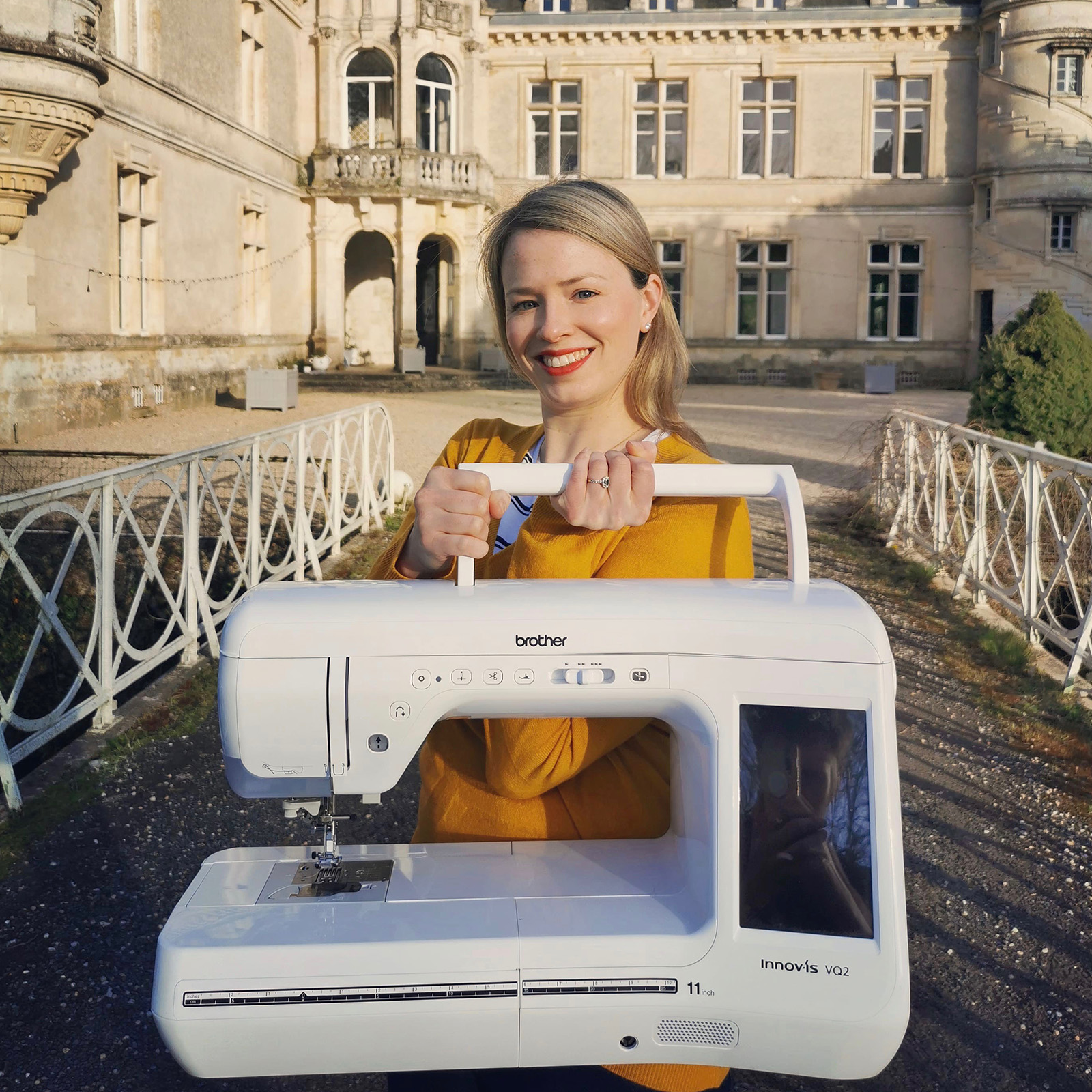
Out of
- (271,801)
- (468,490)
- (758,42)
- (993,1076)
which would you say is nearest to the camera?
(468,490)

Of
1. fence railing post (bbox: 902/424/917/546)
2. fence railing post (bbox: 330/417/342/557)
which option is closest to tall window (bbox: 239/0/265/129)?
fence railing post (bbox: 330/417/342/557)

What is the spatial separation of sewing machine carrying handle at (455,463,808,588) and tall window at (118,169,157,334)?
14.5m

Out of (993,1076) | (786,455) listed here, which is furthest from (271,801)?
(786,455)

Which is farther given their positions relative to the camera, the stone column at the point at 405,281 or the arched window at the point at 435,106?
the arched window at the point at 435,106

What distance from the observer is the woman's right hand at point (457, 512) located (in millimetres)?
1391

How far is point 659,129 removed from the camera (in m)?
25.9

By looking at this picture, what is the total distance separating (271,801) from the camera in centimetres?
380

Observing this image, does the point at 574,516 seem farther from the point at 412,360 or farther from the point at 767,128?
the point at 767,128

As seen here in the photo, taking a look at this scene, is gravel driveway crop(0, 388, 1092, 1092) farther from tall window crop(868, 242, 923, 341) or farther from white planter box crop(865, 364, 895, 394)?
tall window crop(868, 242, 923, 341)

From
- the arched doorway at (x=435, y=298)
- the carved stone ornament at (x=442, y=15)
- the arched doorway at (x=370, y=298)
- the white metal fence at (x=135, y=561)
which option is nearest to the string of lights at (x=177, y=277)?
the arched doorway at (x=370, y=298)

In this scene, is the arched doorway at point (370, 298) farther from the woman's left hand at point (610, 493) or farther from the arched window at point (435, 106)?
the woman's left hand at point (610, 493)

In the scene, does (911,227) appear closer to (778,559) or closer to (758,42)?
(758,42)

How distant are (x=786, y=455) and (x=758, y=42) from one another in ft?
54.5

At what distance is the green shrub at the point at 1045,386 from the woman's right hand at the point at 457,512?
838 centimetres
